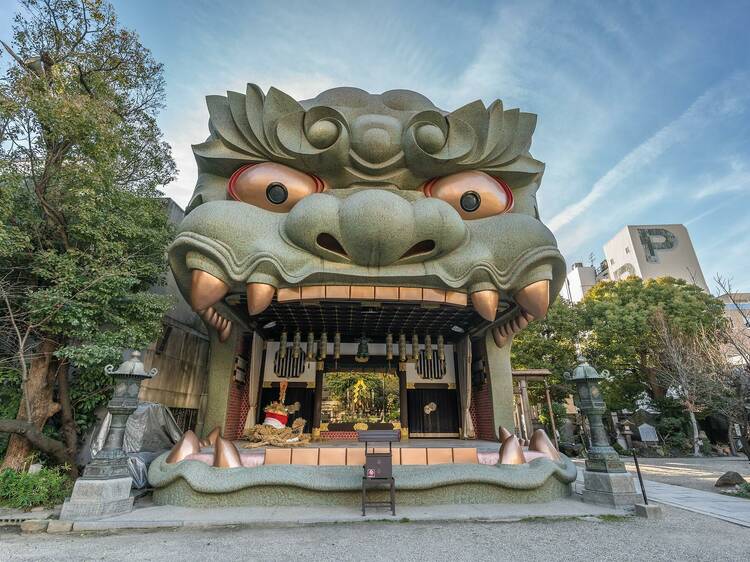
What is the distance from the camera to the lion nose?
248 inches

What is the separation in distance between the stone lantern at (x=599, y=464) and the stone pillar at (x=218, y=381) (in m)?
7.45

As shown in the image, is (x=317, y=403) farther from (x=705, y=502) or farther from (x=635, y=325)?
(x=635, y=325)

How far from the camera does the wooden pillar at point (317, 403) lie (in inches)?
408

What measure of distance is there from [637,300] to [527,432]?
12.4 m

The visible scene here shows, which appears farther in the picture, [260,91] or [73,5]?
[73,5]

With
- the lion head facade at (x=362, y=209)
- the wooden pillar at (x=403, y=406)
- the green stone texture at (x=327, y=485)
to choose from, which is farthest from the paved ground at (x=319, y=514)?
the wooden pillar at (x=403, y=406)

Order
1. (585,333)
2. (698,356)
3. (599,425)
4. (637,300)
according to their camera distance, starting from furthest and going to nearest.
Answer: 1. (585,333)
2. (637,300)
3. (698,356)
4. (599,425)

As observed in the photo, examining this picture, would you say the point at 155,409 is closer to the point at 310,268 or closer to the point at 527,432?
the point at 310,268

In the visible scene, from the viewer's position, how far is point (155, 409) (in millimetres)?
8500

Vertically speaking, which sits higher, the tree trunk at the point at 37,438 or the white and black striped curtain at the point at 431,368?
the white and black striped curtain at the point at 431,368

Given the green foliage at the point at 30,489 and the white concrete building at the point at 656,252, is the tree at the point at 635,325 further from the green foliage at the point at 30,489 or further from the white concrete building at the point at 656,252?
the green foliage at the point at 30,489

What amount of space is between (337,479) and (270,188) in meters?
5.52

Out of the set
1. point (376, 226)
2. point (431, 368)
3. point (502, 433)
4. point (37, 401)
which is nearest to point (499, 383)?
point (502, 433)

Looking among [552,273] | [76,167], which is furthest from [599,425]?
[76,167]
